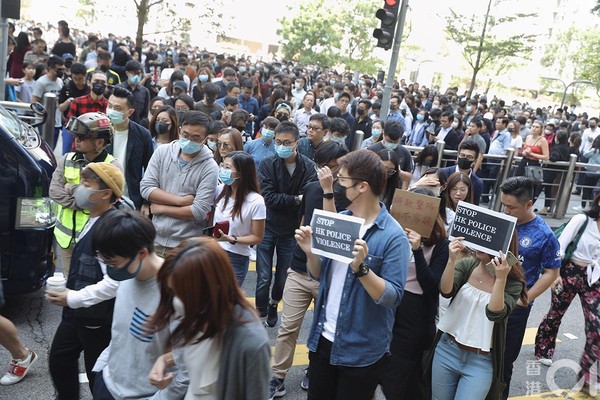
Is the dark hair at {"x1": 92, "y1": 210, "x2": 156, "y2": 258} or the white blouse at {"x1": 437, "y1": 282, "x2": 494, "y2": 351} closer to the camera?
the dark hair at {"x1": 92, "y1": 210, "x2": 156, "y2": 258}

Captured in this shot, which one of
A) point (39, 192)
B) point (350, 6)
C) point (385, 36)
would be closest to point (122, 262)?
point (39, 192)

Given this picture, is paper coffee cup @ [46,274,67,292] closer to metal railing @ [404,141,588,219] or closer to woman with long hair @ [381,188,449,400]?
woman with long hair @ [381,188,449,400]

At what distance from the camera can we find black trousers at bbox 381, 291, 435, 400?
12.1 feet

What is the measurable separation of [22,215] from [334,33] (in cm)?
3815

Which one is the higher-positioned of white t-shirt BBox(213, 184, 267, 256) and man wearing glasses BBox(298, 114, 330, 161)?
man wearing glasses BBox(298, 114, 330, 161)

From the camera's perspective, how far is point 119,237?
8.74ft

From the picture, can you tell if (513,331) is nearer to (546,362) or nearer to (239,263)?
(546,362)

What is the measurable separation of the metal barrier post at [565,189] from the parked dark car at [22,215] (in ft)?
32.3

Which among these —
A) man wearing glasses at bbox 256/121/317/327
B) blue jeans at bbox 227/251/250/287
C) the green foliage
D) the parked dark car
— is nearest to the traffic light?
man wearing glasses at bbox 256/121/317/327

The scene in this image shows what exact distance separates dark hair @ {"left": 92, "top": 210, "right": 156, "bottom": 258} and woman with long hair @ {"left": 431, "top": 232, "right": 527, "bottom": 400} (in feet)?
5.86

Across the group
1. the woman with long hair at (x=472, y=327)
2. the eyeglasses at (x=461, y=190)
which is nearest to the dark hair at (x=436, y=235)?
the woman with long hair at (x=472, y=327)

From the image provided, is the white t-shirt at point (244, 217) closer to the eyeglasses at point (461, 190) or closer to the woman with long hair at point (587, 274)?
the eyeglasses at point (461, 190)

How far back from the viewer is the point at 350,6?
4131 centimetres

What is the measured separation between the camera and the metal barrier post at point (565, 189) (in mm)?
11532
